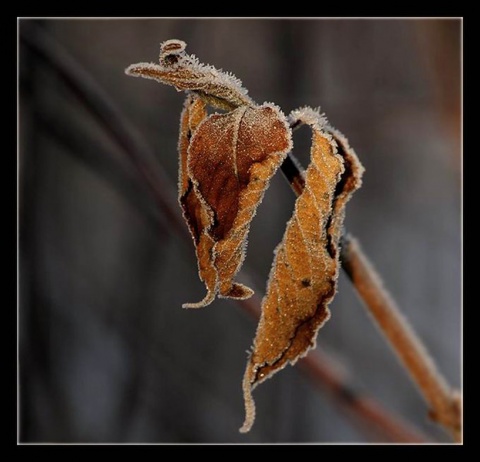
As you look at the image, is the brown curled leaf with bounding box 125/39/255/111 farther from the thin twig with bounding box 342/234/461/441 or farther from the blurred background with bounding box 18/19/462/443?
the blurred background with bounding box 18/19/462/443

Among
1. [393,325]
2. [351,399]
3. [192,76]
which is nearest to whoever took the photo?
[192,76]

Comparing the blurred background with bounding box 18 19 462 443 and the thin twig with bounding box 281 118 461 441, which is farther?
the blurred background with bounding box 18 19 462 443

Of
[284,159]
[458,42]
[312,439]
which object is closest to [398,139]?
[458,42]

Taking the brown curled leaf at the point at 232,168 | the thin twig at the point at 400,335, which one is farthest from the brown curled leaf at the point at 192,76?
the thin twig at the point at 400,335

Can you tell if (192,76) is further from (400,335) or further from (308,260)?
(400,335)

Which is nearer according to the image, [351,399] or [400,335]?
[400,335]

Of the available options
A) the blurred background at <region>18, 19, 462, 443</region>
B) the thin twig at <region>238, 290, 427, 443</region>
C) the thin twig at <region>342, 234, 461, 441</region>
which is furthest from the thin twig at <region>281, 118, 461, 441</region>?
the blurred background at <region>18, 19, 462, 443</region>

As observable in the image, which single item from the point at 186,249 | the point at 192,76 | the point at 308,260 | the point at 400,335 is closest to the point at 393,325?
the point at 400,335
